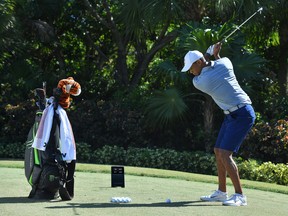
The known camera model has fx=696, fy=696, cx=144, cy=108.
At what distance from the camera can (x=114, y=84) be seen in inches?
718

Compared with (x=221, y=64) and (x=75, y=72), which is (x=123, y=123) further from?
(x=221, y=64)

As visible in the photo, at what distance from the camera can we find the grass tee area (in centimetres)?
725

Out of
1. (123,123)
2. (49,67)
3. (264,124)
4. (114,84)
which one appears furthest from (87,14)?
(264,124)

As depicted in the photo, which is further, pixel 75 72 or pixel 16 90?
pixel 75 72

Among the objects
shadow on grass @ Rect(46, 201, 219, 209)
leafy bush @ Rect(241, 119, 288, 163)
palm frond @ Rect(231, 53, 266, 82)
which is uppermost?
palm frond @ Rect(231, 53, 266, 82)

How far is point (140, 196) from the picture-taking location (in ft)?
27.9

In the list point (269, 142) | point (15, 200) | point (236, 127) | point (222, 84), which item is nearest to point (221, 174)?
point (236, 127)

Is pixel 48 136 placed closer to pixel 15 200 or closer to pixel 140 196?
pixel 15 200

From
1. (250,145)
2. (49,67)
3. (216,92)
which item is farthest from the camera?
(49,67)

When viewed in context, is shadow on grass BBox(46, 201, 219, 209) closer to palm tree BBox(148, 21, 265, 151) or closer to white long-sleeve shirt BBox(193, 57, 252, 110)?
white long-sleeve shirt BBox(193, 57, 252, 110)

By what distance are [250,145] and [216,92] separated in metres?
6.43

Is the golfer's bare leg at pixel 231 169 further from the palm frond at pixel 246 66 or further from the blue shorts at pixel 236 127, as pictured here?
the palm frond at pixel 246 66

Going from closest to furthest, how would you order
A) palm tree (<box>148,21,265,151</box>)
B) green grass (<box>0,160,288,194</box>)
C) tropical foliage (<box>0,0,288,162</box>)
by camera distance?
green grass (<box>0,160,288,194</box>), palm tree (<box>148,21,265,151</box>), tropical foliage (<box>0,0,288,162</box>)

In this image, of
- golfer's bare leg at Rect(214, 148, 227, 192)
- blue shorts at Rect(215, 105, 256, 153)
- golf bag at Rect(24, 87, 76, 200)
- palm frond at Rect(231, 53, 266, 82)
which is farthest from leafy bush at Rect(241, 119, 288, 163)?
golf bag at Rect(24, 87, 76, 200)
